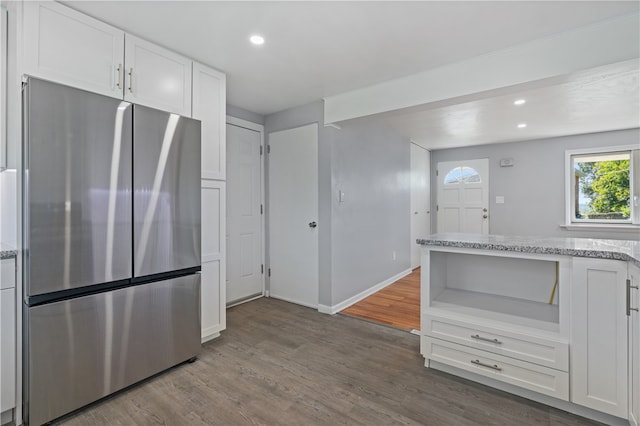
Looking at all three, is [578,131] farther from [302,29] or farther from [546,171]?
[302,29]

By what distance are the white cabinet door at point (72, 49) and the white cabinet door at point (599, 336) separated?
3089 millimetres

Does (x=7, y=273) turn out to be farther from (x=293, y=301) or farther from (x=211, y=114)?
(x=293, y=301)

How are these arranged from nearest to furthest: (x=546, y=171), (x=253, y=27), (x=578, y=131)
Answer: (x=253, y=27) → (x=578, y=131) → (x=546, y=171)

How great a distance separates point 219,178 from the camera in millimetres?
2670

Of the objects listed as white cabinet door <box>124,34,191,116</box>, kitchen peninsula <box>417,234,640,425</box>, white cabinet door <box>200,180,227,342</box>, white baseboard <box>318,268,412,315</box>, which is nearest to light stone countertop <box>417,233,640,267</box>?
kitchen peninsula <box>417,234,640,425</box>

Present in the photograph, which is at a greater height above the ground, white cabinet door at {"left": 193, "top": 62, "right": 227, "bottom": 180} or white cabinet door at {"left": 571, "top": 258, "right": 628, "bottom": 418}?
white cabinet door at {"left": 193, "top": 62, "right": 227, "bottom": 180}

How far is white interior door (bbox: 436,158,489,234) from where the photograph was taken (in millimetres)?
5863

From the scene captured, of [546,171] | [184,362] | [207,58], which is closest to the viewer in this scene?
[184,362]

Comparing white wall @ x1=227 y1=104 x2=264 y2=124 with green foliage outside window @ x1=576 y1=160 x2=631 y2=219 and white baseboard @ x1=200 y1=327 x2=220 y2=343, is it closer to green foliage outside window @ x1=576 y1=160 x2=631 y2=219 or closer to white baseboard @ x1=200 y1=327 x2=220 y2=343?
white baseboard @ x1=200 y1=327 x2=220 y2=343

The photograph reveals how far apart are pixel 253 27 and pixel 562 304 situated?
259 centimetres

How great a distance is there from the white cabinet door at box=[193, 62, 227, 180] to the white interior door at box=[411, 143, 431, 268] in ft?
12.6

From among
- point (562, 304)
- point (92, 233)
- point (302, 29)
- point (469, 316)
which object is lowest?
point (469, 316)

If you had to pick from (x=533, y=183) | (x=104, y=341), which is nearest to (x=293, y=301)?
(x=104, y=341)

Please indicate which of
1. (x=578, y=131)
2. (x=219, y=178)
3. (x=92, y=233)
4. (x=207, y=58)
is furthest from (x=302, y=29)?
(x=578, y=131)
